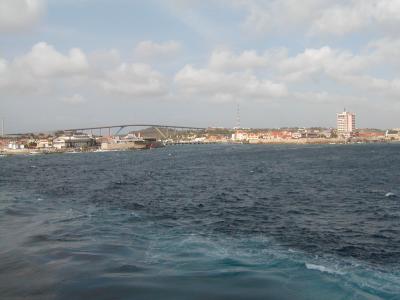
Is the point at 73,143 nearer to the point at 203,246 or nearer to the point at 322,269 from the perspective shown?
the point at 203,246

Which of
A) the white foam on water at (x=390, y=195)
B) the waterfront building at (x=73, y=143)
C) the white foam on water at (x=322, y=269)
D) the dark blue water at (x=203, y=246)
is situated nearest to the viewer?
the dark blue water at (x=203, y=246)

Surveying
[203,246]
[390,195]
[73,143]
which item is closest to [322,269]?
[203,246]

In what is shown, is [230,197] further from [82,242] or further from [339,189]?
[82,242]

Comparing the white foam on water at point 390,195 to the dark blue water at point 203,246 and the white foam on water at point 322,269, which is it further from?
the white foam on water at point 322,269

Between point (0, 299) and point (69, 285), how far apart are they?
198 cm

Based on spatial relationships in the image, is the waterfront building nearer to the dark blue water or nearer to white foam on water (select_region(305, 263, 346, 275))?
the dark blue water

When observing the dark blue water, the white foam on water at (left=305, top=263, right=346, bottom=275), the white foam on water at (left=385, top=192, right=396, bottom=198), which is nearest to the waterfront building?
the dark blue water

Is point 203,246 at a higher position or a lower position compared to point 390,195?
A: higher

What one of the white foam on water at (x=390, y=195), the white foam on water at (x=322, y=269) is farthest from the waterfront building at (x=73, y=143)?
the white foam on water at (x=322, y=269)

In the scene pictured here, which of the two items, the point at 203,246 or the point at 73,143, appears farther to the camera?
the point at 73,143

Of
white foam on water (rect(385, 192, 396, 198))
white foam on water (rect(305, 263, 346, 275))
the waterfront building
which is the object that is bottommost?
white foam on water (rect(385, 192, 396, 198))

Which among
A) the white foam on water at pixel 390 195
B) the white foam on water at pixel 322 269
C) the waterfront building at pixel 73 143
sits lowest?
the white foam on water at pixel 390 195

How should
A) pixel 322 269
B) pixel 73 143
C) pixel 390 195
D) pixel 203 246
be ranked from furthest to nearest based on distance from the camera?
1. pixel 73 143
2. pixel 390 195
3. pixel 203 246
4. pixel 322 269

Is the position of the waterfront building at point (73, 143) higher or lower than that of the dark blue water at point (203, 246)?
higher
